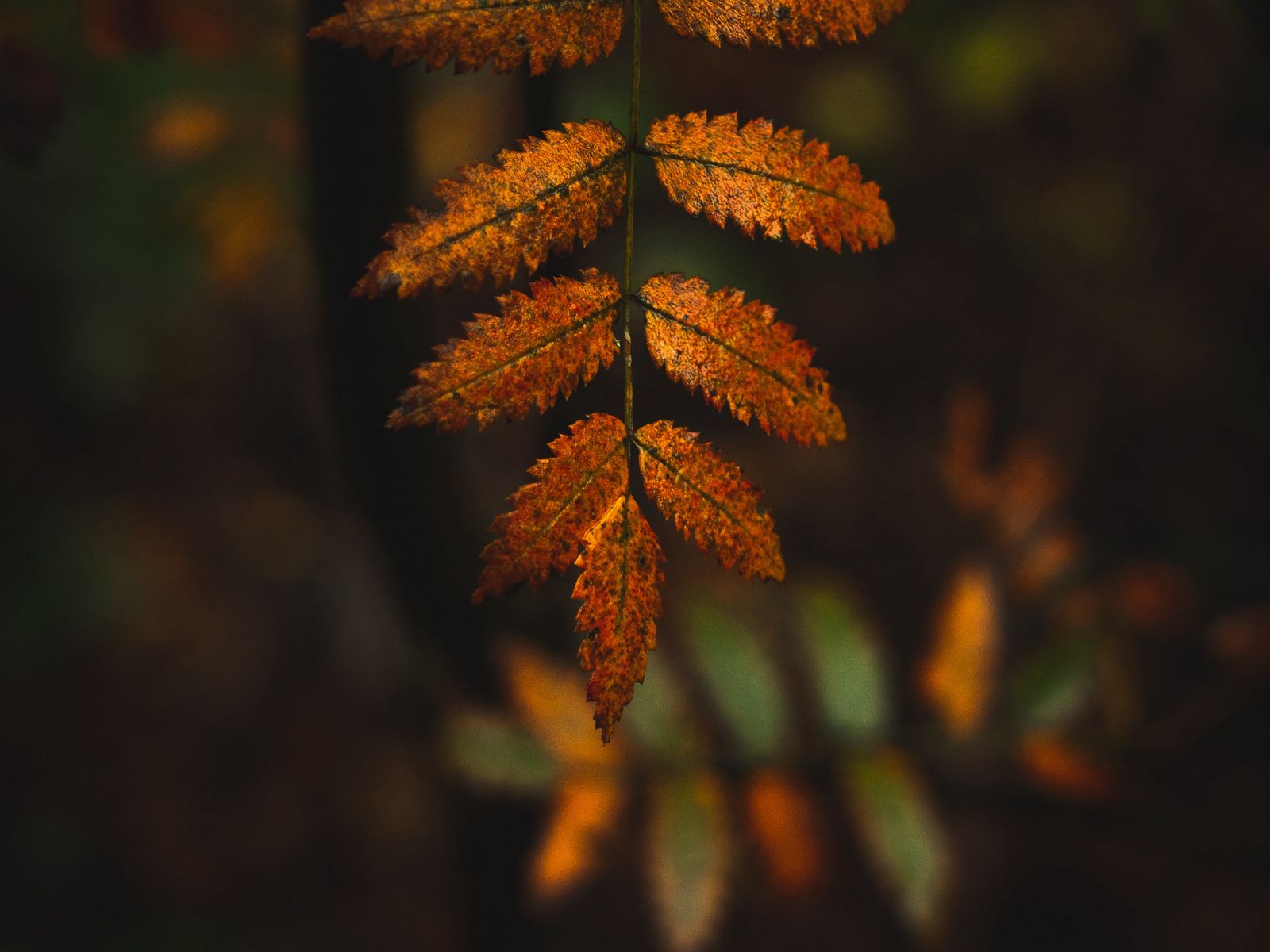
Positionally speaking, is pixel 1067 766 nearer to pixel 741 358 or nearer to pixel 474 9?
pixel 741 358

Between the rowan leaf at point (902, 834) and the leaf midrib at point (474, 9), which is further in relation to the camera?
the rowan leaf at point (902, 834)

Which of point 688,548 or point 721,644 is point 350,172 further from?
point 688,548

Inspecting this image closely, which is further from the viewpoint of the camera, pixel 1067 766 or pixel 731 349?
pixel 1067 766

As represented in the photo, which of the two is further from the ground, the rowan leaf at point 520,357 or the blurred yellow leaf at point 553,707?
the rowan leaf at point 520,357

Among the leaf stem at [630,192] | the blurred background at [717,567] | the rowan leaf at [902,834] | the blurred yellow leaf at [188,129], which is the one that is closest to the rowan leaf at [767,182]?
the leaf stem at [630,192]

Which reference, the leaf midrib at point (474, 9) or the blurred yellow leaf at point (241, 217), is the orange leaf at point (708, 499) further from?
the blurred yellow leaf at point (241, 217)

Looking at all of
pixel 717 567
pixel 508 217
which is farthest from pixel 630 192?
pixel 717 567

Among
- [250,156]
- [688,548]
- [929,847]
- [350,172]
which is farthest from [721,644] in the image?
[688,548]
